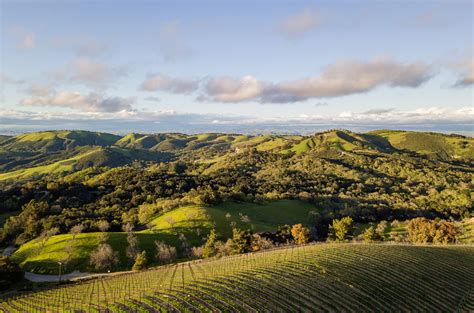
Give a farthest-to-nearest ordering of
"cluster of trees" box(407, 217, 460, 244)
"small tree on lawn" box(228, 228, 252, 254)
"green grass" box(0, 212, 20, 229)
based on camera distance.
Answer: "green grass" box(0, 212, 20, 229) → "cluster of trees" box(407, 217, 460, 244) → "small tree on lawn" box(228, 228, 252, 254)

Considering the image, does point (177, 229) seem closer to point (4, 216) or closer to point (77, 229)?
point (77, 229)

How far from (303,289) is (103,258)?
197ft

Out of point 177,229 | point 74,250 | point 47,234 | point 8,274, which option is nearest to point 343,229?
point 177,229

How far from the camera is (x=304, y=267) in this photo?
54875 mm

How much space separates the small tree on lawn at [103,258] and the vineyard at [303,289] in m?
16.2

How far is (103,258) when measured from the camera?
8462cm

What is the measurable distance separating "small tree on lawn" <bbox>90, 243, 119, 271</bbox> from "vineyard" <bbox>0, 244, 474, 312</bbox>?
16208 mm

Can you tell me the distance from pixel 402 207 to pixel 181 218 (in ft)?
383

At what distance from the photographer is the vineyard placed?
39.3m

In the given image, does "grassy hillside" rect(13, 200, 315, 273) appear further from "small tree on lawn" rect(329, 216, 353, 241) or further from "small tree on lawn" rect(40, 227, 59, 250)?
"small tree on lawn" rect(329, 216, 353, 241)

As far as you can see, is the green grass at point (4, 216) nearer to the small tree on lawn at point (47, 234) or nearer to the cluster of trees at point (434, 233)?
the small tree on lawn at point (47, 234)

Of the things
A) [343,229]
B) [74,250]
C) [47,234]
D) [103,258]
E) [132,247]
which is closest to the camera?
[103,258]

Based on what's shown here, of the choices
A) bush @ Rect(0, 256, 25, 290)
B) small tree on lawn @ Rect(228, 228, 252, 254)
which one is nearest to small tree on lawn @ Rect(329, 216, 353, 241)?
small tree on lawn @ Rect(228, 228, 252, 254)

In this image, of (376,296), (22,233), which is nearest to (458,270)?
(376,296)
